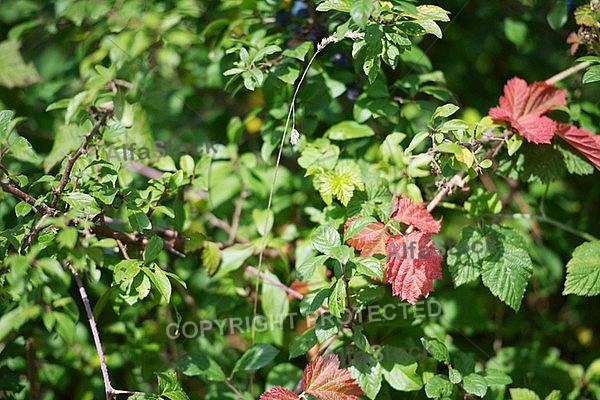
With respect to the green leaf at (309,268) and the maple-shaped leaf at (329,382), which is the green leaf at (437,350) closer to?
the maple-shaped leaf at (329,382)

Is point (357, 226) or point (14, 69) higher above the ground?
point (357, 226)

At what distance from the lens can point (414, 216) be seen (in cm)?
118

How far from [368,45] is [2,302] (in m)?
0.80

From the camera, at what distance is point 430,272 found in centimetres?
113

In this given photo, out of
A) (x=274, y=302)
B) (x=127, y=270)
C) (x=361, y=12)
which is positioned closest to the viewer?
(x=361, y=12)

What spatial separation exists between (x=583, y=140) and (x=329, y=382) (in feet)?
2.29

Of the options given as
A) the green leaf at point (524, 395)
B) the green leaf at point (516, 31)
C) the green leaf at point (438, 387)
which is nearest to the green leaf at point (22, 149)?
the green leaf at point (438, 387)

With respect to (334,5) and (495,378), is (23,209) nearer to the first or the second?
(334,5)

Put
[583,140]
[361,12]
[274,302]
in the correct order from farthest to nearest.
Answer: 1. [274,302]
2. [583,140]
3. [361,12]

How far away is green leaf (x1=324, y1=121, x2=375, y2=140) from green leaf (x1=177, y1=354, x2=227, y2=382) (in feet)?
1.79

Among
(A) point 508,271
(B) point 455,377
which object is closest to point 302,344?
(B) point 455,377

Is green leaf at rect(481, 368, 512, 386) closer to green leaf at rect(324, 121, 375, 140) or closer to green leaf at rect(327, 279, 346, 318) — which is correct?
green leaf at rect(327, 279, 346, 318)

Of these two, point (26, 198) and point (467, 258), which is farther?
point (467, 258)

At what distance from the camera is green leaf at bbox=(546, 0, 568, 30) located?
1496mm
